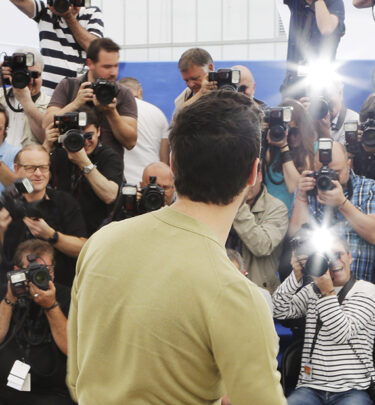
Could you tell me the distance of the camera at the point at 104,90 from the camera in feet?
11.3

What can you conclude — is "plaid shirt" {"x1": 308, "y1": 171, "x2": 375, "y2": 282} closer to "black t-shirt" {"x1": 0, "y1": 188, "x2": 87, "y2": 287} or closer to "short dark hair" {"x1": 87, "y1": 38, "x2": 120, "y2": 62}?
"black t-shirt" {"x1": 0, "y1": 188, "x2": 87, "y2": 287}

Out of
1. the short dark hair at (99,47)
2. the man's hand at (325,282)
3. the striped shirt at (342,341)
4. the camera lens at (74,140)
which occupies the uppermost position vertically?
the short dark hair at (99,47)

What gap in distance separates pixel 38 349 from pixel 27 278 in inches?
17.2

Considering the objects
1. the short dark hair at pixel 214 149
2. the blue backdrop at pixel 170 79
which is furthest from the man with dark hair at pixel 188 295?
the blue backdrop at pixel 170 79

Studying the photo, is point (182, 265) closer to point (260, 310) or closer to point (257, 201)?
point (260, 310)

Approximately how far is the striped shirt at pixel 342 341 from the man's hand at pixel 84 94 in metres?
1.61

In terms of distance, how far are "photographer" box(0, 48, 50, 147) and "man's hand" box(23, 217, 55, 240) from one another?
0.86m

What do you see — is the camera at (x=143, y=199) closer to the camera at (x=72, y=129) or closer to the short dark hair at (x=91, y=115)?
the camera at (x=72, y=129)

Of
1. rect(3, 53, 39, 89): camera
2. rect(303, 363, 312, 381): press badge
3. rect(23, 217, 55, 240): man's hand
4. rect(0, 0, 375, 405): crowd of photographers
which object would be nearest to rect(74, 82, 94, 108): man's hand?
rect(0, 0, 375, 405): crowd of photographers

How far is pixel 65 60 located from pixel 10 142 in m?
0.74

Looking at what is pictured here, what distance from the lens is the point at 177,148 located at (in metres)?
1.15

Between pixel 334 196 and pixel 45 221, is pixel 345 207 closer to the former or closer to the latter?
pixel 334 196

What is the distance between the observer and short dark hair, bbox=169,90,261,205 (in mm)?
1125

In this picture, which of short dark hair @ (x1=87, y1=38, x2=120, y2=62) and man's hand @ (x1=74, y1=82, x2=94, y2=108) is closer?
man's hand @ (x1=74, y1=82, x2=94, y2=108)
